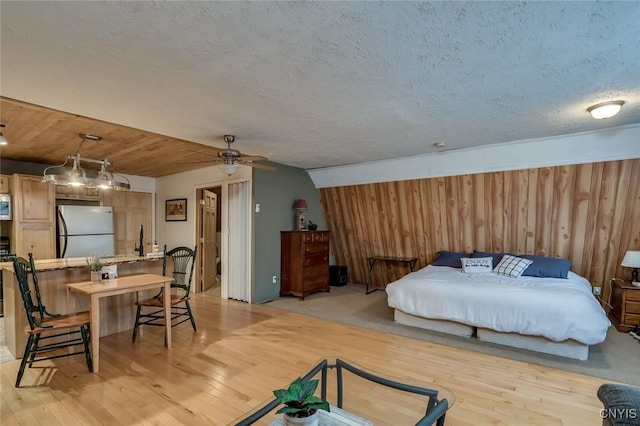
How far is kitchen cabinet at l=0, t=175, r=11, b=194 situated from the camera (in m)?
4.46

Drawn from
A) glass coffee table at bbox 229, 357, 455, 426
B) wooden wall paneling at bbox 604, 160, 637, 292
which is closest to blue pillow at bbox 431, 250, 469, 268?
wooden wall paneling at bbox 604, 160, 637, 292

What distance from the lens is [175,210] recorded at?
6.18m

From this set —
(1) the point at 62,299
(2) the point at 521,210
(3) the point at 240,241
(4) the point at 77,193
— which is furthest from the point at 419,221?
(4) the point at 77,193

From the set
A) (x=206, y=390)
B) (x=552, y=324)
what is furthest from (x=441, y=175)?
(x=206, y=390)

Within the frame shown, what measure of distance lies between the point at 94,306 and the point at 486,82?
3.76m

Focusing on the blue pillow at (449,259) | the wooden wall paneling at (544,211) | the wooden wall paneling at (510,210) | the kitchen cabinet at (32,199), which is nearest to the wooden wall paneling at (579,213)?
the wooden wall paneling at (544,211)

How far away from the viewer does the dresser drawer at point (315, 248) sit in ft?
17.3

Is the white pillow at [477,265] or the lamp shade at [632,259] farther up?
the lamp shade at [632,259]

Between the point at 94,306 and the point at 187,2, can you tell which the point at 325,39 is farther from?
the point at 94,306

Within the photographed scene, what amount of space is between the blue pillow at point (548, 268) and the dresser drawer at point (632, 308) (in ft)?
2.10

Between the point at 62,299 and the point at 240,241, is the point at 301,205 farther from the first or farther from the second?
the point at 62,299

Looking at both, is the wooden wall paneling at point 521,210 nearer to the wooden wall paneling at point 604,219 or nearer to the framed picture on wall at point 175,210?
the wooden wall paneling at point 604,219

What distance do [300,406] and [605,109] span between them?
3.41 m

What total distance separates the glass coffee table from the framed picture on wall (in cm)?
453
